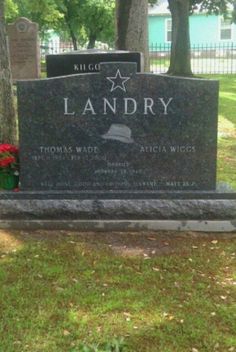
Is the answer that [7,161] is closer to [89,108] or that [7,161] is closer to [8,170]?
[8,170]

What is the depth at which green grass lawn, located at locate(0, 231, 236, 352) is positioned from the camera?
136 inches

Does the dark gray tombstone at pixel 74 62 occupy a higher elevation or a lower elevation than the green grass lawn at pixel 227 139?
→ higher

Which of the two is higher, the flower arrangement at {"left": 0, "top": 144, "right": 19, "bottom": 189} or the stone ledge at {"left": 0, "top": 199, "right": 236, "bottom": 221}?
the flower arrangement at {"left": 0, "top": 144, "right": 19, "bottom": 189}

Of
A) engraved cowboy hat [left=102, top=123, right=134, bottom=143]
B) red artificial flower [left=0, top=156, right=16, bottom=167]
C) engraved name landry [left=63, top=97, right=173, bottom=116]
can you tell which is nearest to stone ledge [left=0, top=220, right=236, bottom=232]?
red artificial flower [left=0, top=156, right=16, bottom=167]

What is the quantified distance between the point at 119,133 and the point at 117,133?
0.02 m

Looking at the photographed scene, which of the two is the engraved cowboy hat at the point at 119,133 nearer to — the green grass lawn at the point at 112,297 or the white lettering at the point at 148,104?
the white lettering at the point at 148,104

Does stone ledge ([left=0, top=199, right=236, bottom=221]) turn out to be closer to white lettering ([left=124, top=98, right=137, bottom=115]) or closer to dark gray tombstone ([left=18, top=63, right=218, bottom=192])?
dark gray tombstone ([left=18, top=63, right=218, bottom=192])

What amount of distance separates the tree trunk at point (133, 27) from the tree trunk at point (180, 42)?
10077 mm

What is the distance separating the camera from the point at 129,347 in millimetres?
3367

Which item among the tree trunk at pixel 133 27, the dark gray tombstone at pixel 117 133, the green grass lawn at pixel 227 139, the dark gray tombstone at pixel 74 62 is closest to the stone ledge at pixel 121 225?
the dark gray tombstone at pixel 117 133

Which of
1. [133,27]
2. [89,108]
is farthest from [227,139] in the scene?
[89,108]

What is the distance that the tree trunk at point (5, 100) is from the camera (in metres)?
6.54

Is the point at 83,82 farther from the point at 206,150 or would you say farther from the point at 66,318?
the point at 66,318

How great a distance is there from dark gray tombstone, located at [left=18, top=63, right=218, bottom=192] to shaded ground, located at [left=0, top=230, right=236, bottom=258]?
1.41ft
